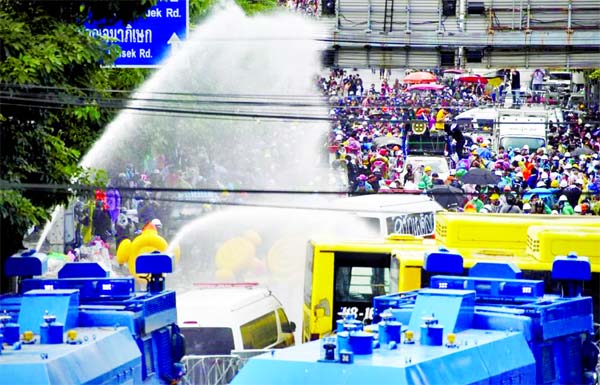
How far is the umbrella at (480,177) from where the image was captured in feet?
123

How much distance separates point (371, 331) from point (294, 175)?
28609 millimetres

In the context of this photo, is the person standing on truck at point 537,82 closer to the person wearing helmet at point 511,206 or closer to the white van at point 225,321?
the person wearing helmet at point 511,206

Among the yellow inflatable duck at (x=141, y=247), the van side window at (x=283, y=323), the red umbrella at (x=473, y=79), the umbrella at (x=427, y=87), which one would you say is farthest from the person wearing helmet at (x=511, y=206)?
the red umbrella at (x=473, y=79)

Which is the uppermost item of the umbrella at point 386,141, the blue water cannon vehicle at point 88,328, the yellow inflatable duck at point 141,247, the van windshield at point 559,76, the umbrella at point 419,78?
the van windshield at point 559,76

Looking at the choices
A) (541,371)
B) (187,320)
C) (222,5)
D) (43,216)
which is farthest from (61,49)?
(222,5)

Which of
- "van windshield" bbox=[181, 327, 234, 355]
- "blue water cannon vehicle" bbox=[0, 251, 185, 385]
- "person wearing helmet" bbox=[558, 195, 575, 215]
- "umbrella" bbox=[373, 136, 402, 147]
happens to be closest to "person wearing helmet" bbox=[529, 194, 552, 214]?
"person wearing helmet" bbox=[558, 195, 575, 215]

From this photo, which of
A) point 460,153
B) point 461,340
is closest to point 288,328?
point 461,340

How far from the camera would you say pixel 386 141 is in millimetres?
52750

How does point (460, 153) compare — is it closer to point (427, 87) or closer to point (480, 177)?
point (480, 177)

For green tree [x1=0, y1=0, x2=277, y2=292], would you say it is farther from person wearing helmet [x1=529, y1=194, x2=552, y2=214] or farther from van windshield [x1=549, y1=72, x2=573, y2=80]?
van windshield [x1=549, y1=72, x2=573, y2=80]

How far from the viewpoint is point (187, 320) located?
67.0 ft

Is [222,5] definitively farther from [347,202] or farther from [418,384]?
[418,384]

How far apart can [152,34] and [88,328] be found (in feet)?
35.8

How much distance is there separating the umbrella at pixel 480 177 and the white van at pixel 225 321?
16.0 metres
